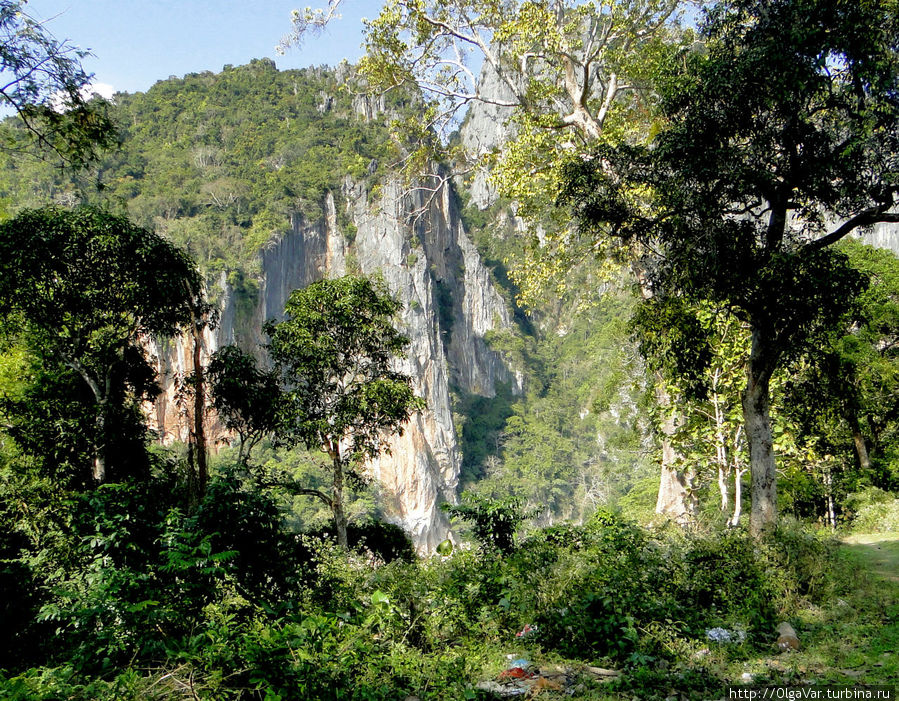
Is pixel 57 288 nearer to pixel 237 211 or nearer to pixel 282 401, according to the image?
pixel 282 401

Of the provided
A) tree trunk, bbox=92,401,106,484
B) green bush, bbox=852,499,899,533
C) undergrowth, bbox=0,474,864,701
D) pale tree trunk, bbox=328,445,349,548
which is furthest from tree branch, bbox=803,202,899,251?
tree trunk, bbox=92,401,106,484

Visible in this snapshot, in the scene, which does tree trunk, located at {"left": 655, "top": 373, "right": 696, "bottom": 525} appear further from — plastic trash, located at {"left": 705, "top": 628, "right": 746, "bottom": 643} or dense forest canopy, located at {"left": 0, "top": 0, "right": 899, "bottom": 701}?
plastic trash, located at {"left": 705, "top": 628, "right": 746, "bottom": 643}

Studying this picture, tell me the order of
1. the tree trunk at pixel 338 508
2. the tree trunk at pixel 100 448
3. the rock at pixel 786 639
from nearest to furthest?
the rock at pixel 786 639
the tree trunk at pixel 100 448
the tree trunk at pixel 338 508

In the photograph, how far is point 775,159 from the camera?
5625mm

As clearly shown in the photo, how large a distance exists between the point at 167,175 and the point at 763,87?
50119 mm

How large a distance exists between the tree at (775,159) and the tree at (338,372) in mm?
4235

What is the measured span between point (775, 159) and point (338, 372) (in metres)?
5.91

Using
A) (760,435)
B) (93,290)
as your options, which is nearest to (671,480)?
(760,435)

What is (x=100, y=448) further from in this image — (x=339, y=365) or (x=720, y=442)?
(x=720, y=442)

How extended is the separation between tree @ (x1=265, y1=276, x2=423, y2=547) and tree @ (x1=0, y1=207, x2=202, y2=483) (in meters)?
1.44

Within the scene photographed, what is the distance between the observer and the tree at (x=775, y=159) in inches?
202

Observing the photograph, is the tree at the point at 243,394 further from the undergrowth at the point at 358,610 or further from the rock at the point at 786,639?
the rock at the point at 786,639

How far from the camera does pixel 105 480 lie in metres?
7.36

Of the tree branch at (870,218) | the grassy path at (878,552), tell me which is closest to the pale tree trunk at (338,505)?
the grassy path at (878,552)
